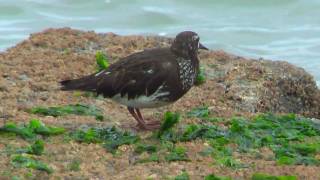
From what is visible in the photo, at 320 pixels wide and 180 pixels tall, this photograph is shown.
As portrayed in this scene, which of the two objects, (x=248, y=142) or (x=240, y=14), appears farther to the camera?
(x=240, y=14)

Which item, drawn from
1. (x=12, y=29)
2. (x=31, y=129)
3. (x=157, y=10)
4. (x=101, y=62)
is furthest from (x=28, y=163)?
(x=157, y=10)

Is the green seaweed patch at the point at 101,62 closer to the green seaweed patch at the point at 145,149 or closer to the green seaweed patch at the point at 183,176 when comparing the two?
the green seaweed patch at the point at 145,149

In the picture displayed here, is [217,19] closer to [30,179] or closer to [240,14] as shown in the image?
[240,14]

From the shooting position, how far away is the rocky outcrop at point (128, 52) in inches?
317

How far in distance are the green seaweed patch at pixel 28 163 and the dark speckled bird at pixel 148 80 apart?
1231 mm

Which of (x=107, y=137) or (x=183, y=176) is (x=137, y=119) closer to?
(x=107, y=137)

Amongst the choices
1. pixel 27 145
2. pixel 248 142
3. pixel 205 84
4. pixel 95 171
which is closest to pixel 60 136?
pixel 27 145

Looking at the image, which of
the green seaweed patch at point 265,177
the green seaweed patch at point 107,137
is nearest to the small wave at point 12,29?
the green seaweed patch at point 107,137

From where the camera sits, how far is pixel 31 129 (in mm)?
6781

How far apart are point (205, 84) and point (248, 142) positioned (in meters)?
1.86

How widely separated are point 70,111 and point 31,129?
0.76 metres

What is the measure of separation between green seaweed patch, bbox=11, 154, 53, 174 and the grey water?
9469mm

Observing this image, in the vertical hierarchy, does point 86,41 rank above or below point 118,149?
above

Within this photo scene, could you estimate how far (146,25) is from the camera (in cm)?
1716
